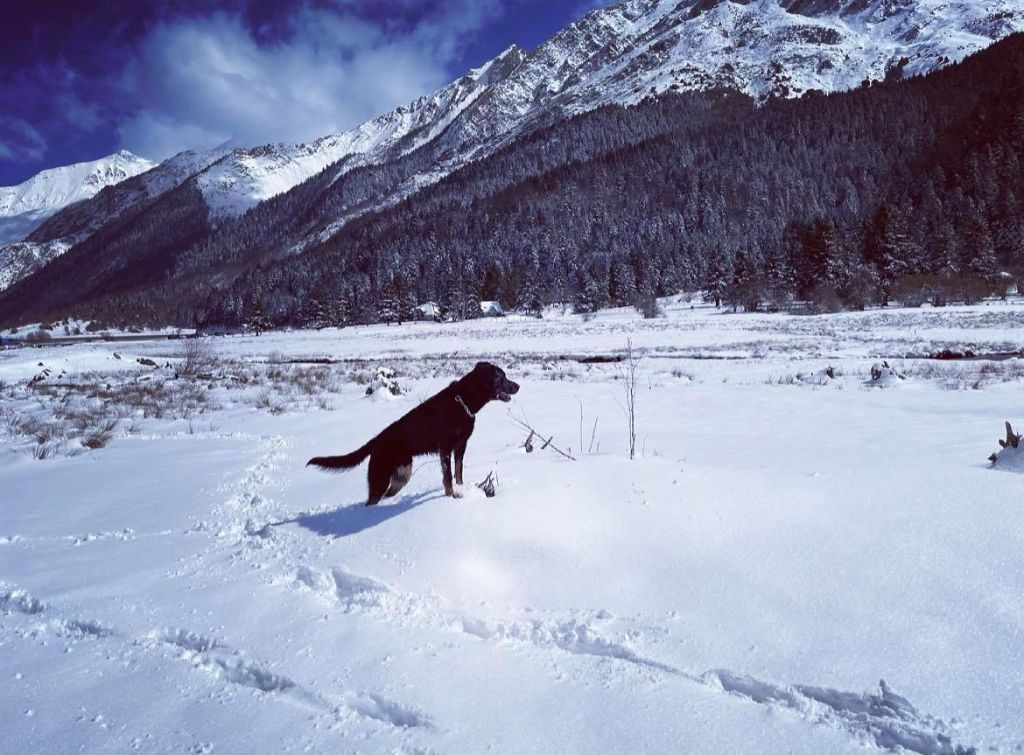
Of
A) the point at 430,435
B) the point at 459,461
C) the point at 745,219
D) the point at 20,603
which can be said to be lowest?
the point at 20,603

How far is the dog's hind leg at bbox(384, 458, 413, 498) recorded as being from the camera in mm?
4285

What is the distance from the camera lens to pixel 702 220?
117812mm

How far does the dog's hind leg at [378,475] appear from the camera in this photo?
4.19m

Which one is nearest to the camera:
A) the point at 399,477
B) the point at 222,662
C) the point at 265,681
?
the point at 265,681

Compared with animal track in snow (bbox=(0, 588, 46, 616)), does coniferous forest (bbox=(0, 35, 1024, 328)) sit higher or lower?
higher

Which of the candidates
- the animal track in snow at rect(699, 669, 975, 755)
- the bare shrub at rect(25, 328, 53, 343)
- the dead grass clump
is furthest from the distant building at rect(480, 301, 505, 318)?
the animal track in snow at rect(699, 669, 975, 755)

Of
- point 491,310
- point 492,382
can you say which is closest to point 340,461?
point 492,382

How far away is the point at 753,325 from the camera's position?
122 feet

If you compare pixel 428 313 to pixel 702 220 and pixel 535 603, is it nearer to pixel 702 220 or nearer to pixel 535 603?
pixel 702 220

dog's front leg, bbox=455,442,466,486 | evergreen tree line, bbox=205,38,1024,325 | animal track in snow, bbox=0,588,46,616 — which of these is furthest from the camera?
evergreen tree line, bbox=205,38,1024,325

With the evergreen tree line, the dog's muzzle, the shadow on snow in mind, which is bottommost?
the shadow on snow

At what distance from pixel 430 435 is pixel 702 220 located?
416 ft

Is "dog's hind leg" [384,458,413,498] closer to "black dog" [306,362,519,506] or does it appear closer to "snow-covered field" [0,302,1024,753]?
"black dog" [306,362,519,506]

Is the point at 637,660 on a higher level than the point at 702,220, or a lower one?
lower
